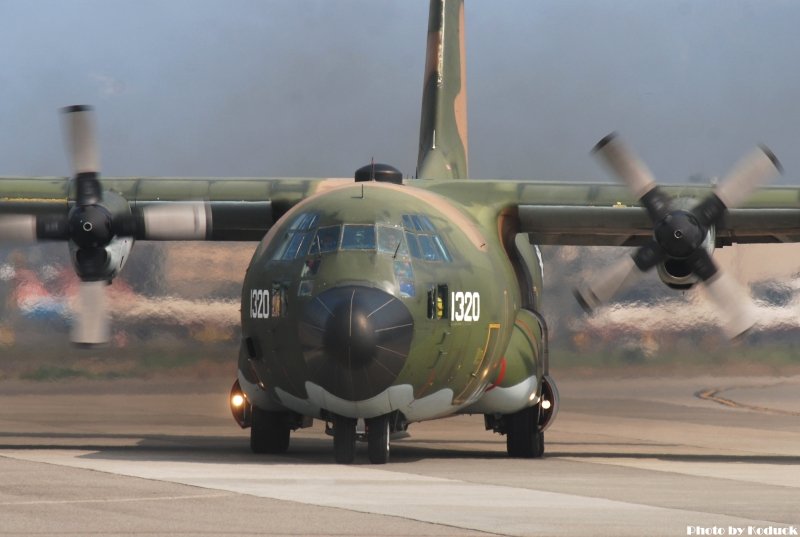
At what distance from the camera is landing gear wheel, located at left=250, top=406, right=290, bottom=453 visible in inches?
842

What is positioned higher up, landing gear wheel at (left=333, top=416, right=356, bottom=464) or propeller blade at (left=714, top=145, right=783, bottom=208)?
propeller blade at (left=714, top=145, right=783, bottom=208)

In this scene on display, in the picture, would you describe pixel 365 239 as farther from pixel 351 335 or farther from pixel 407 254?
pixel 351 335

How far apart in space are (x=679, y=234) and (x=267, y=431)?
19.8 ft

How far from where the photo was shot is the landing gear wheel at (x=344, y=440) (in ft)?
62.7

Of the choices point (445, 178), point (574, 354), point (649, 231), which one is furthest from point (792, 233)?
point (574, 354)

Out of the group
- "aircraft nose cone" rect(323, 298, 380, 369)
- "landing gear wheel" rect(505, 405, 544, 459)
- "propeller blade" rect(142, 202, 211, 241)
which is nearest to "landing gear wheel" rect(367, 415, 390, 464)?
"aircraft nose cone" rect(323, 298, 380, 369)

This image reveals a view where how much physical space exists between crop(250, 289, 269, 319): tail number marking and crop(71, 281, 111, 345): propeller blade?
2.82 metres

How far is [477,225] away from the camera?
2184 centimetres

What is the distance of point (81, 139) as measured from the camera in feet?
71.5

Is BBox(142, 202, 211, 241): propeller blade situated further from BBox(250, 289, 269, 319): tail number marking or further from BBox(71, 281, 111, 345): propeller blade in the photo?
BBox(250, 289, 269, 319): tail number marking

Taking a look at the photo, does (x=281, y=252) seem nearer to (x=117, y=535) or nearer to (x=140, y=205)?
(x=140, y=205)

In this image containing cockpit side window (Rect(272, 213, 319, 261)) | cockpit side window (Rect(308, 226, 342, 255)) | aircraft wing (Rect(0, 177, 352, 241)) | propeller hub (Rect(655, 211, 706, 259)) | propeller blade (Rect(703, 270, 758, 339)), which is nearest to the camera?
cockpit side window (Rect(308, 226, 342, 255))

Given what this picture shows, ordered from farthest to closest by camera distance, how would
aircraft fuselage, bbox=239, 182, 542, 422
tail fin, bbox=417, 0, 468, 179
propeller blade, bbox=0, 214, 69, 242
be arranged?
1. tail fin, bbox=417, 0, 468, 179
2. propeller blade, bbox=0, 214, 69, 242
3. aircraft fuselage, bbox=239, 182, 542, 422

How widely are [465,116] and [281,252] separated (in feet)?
27.4
